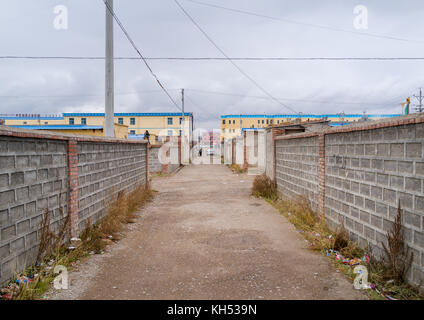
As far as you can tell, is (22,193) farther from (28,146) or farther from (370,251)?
(370,251)

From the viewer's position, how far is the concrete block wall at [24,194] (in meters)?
3.74

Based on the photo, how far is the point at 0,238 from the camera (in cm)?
360

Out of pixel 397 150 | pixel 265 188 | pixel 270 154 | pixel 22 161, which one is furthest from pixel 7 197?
pixel 270 154

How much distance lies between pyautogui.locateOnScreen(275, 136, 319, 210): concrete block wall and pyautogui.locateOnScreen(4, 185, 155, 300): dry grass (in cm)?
450

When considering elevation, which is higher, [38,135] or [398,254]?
[38,135]

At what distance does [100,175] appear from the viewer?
7.26m

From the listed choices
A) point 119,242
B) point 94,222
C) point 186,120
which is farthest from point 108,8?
point 186,120

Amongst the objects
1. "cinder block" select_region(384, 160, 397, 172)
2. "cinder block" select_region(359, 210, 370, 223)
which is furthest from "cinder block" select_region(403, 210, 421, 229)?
"cinder block" select_region(359, 210, 370, 223)

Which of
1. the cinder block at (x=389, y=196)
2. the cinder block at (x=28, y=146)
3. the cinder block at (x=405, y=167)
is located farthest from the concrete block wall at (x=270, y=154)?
the cinder block at (x=28, y=146)

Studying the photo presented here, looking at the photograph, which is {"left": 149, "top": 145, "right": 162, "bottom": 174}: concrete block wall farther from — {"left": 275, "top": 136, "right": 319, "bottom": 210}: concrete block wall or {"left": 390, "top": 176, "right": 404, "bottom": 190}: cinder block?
{"left": 390, "top": 176, "right": 404, "bottom": 190}: cinder block

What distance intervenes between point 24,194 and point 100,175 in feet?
10.1

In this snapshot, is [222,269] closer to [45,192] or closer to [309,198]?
[45,192]

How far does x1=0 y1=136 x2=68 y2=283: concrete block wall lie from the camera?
3744 millimetres
